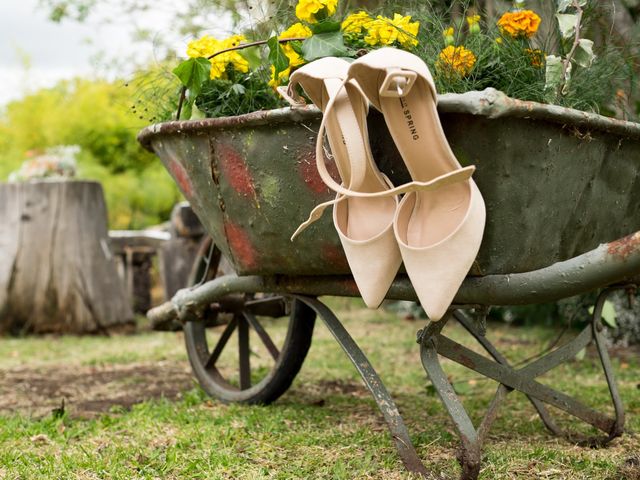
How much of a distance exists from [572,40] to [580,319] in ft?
9.26

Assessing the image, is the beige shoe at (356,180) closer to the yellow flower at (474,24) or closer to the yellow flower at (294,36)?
the yellow flower at (294,36)

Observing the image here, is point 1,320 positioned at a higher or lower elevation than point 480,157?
lower

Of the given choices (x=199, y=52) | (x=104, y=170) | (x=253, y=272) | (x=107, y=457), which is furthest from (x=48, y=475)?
(x=104, y=170)

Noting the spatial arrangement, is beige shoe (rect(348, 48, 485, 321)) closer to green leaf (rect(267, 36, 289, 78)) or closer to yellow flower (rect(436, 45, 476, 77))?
yellow flower (rect(436, 45, 476, 77))

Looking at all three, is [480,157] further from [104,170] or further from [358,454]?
[104,170]

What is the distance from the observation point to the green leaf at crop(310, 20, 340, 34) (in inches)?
75.4

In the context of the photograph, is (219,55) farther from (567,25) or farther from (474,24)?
(567,25)

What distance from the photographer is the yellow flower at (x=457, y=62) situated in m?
1.82

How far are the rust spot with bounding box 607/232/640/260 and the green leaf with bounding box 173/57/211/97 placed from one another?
41.0 inches

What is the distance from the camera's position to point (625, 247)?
66.8 inches

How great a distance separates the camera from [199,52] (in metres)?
2.11

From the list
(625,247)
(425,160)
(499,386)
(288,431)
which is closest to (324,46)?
(425,160)

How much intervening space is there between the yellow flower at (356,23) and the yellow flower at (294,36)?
92 millimetres

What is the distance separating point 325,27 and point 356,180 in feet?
1.31
